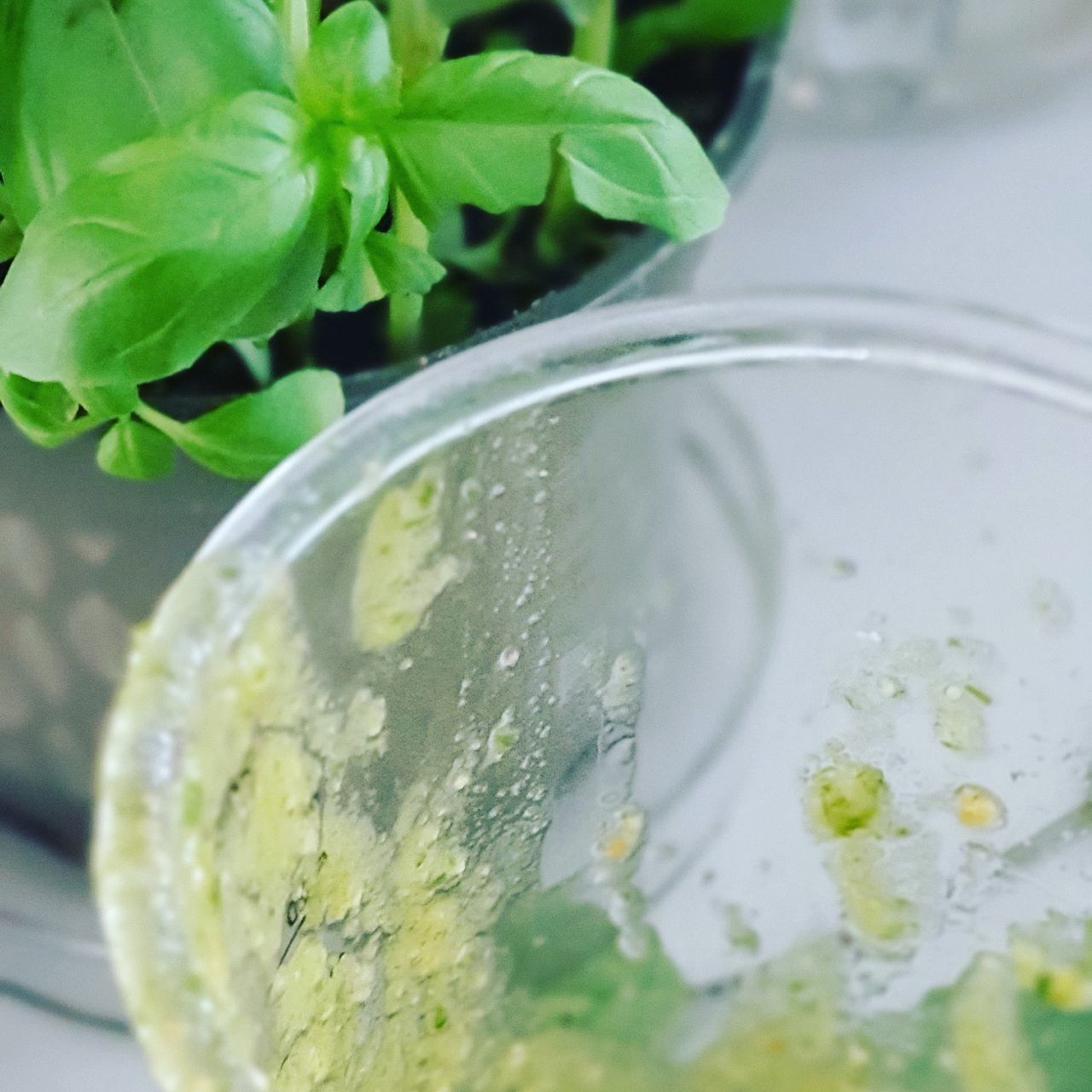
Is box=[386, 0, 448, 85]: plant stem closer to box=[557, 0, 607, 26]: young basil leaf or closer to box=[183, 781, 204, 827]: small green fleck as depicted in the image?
box=[557, 0, 607, 26]: young basil leaf

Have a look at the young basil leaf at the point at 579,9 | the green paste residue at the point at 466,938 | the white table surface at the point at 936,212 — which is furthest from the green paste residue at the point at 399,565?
the white table surface at the point at 936,212

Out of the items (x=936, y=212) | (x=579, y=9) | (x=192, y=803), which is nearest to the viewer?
(x=192, y=803)

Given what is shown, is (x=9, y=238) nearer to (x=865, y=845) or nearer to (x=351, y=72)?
(x=351, y=72)

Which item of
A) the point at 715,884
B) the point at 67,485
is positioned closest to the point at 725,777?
the point at 715,884

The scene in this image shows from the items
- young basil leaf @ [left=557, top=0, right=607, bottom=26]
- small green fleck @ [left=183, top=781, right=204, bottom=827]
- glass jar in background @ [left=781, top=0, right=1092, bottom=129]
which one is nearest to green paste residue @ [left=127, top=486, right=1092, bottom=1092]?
small green fleck @ [left=183, top=781, right=204, bottom=827]

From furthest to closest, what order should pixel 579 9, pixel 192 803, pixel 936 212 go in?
pixel 936 212 < pixel 579 9 < pixel 192 803

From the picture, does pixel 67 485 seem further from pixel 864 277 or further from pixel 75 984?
pixel 864 277

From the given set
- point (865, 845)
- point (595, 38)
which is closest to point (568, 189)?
point (595, 38)
